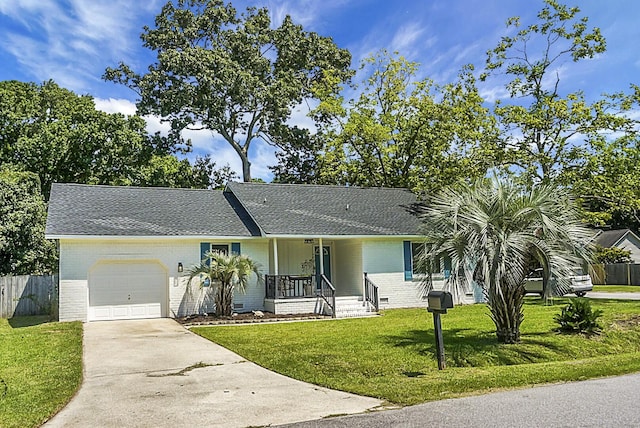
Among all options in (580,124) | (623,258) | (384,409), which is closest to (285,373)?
(384,409)

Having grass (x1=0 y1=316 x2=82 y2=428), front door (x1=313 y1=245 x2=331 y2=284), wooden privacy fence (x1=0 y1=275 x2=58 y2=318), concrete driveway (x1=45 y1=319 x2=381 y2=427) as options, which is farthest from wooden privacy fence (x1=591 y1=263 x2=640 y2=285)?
grass (x1=0 y1=316 x2=82 y2=428)

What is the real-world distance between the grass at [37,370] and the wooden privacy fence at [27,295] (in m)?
4.50

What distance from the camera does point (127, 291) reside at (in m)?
18.6

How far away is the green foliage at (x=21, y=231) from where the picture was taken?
23.1 meters

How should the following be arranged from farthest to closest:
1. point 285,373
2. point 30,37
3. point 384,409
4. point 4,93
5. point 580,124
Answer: point 4,93 < point 580,124 < point 30,37 < point 285,373 < point 384,409

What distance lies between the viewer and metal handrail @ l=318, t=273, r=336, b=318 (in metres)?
18.4

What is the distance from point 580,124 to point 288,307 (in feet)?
48.6

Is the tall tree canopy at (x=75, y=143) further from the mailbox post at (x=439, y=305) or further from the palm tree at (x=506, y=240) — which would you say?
the mailbox post at (x=439, y=305)

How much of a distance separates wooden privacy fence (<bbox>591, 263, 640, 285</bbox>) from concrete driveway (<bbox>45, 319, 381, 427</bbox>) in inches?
1214

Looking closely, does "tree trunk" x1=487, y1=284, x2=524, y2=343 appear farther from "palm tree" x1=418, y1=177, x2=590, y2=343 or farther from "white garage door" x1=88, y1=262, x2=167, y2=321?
"white garage door" x1=88, y1=262, x2=167, y2=321

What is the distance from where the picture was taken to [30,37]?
67.5 feet

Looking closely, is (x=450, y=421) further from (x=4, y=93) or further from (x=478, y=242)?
(x=4, y=93)

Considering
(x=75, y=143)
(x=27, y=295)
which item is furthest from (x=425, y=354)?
(x=75, y=143)

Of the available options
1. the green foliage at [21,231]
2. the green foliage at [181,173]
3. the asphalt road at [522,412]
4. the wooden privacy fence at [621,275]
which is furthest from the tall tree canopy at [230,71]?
the asphalt road at [522,412]
